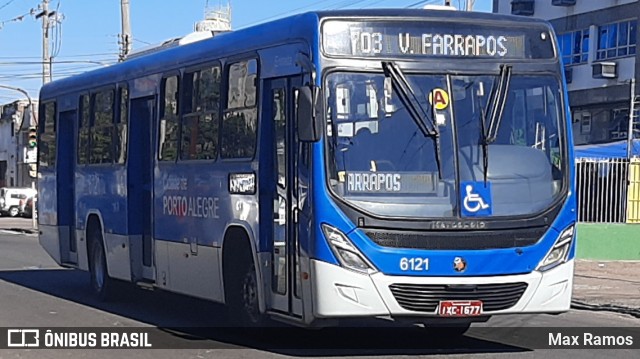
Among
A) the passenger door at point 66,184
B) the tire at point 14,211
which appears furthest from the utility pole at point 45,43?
the passenger door at point 66,184

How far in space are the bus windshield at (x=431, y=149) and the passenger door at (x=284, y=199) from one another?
62 centimetres

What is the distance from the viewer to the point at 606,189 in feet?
79.3

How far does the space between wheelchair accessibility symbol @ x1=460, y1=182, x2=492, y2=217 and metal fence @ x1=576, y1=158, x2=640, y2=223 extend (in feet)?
46.0

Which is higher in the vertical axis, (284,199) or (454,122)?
(454,122)

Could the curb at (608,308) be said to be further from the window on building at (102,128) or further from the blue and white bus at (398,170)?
the window on building at (102,128)

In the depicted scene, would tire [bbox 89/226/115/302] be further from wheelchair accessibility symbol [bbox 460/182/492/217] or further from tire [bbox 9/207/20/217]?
tire [bbox 9/207/20/217]

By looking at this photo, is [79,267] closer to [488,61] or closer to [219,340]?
[219,340]

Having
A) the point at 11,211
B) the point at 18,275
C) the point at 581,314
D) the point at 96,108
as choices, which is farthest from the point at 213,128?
the point at 11,211

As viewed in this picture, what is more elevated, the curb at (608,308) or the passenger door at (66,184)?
the passenger door at (66,184)

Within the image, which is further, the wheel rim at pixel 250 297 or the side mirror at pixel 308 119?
the wheel rim at pixel 250 297

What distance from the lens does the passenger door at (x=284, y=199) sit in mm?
10570

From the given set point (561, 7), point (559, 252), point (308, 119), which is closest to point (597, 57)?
point (561, 7)

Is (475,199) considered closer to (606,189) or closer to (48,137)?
(48,137)

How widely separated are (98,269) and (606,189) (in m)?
12.3
